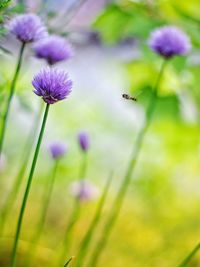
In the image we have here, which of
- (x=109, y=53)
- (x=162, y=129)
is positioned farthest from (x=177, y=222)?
(x=109, y=53)

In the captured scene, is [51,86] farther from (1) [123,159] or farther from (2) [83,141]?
(1) [123,159]

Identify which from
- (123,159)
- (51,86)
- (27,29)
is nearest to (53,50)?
(27,29)

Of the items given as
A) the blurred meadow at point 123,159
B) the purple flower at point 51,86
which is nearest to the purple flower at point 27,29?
the blurred meadow at point 123,159

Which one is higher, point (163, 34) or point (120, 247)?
point (163, 34)

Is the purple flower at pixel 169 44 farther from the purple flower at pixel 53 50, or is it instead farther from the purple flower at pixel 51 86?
the purple flower at pixel 51 86

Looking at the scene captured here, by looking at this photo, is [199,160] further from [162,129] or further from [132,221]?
[132,221]
